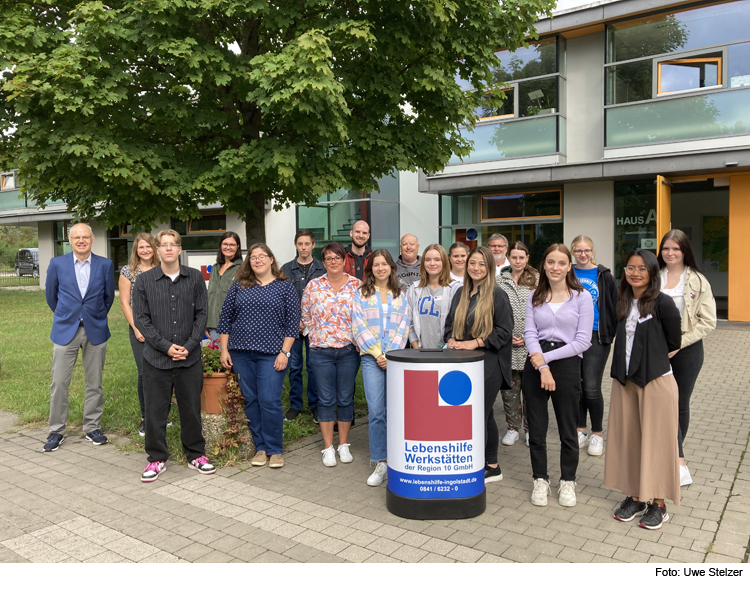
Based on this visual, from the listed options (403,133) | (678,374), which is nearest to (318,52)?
(403,133)

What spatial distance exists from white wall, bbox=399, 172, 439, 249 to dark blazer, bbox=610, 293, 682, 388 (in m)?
17.8

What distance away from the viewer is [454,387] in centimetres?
454

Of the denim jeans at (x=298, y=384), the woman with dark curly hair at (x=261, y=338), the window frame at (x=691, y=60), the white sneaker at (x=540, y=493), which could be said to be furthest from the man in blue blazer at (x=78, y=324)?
the window frame at (x=691, y=60)

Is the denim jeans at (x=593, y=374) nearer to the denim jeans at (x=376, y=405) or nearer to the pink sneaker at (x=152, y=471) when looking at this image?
the denim jeans at (x=376, y=405)

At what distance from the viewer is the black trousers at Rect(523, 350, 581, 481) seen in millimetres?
4777

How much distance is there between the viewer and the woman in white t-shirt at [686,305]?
490cm

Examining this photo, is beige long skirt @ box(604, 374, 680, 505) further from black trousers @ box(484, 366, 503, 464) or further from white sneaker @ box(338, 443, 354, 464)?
white sneaker @ box(338, 443, 354, 464)

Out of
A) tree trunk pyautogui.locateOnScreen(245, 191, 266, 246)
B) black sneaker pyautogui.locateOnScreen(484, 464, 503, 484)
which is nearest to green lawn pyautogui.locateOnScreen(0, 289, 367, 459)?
tree trunk pyautogui.locateOnScreen(245, 191, 266, 246)

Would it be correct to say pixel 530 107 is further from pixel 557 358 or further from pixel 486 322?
pixel 557 358

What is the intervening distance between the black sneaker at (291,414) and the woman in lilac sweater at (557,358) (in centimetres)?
317

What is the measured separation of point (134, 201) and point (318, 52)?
9.69 feet

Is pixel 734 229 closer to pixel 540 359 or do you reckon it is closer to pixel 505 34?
pixel 505 34
